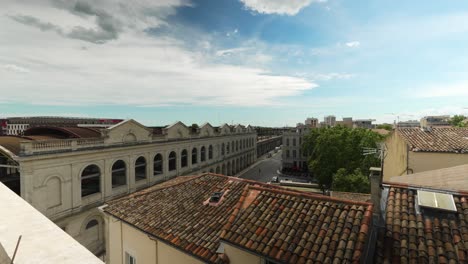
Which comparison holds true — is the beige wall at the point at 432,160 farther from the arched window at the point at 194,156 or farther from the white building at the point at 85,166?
the arched window at the point at 194,156

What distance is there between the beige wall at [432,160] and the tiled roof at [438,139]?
28 cm

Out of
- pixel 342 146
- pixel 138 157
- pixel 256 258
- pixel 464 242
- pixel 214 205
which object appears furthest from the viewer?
pixel 342 146

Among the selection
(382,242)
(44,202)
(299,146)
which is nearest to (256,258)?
(382,242)

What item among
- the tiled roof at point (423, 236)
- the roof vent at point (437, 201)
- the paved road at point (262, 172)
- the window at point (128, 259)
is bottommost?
the paved road at point (262, 172)

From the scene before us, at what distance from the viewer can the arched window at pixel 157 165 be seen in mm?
27645

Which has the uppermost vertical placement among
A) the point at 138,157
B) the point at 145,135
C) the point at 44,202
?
the point at 145,135

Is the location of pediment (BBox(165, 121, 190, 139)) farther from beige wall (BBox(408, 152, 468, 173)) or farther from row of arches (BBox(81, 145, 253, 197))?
beige wall (BBox(408, 152, 468, 173))

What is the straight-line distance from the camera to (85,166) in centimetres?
1895

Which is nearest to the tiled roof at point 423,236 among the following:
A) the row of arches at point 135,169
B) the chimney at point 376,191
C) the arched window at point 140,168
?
the chimney at point 376,191

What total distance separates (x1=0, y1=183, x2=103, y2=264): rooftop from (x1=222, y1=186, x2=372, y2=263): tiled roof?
393 centimetres

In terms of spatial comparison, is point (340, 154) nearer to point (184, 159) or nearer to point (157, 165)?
point (184, 159)

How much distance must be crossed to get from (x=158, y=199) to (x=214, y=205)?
298 cm

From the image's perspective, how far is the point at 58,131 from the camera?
70.9 ft

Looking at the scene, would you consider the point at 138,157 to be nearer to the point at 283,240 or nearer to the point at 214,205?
the point at 214,205
